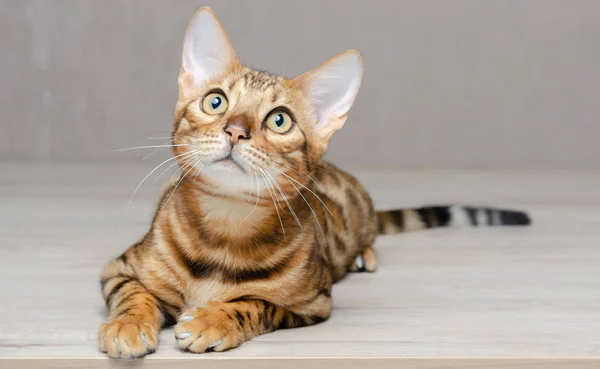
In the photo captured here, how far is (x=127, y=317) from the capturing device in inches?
50.6

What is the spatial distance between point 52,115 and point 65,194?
3.32 ft

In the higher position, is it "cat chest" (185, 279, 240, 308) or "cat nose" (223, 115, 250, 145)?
"cat nose" (223, 115, 250, 145)

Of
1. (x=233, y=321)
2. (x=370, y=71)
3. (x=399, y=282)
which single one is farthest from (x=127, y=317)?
(x=370, y=71)

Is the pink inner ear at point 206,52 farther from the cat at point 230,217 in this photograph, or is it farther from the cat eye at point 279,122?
the cat eye at point 279,122

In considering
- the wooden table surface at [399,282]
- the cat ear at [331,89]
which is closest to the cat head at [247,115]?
the cat ear at [331,89]

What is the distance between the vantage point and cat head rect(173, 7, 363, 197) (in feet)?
4.23

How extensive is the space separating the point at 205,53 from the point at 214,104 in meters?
0.14

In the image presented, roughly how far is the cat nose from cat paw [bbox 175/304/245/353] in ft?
0.87

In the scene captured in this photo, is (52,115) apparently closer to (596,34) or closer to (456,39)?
(456,39)

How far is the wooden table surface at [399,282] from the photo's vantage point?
1.34 meters

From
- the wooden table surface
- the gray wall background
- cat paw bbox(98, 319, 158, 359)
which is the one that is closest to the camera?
cat paw bbox(98, 319, 158, 359)

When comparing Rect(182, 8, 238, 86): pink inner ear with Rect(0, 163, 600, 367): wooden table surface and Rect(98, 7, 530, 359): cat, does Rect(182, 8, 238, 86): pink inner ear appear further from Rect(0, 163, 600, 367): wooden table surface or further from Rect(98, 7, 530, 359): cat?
Rect(0, 163, 600, 367): wooden table surface

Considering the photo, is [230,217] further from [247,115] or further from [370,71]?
[370,71]

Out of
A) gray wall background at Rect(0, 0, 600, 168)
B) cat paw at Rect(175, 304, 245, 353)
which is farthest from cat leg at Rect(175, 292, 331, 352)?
gray wall background at Rect(0, 0, 600, 168)
